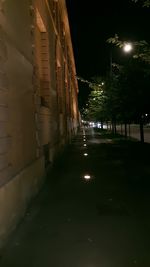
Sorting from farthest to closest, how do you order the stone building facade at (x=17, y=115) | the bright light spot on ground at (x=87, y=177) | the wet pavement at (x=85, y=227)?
1. the bright light spot on ground at (x=87, y=177)
2. the stone building facade at (x=17, y=115)
3. the wet pavement at (x=85, y=227)

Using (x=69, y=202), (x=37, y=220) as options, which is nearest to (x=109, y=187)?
(x=69, y=202)

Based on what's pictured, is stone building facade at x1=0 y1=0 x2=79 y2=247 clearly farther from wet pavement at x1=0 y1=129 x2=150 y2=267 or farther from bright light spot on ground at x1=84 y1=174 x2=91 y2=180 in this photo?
bright light spot on ground at x1=84 y1=174 x2=91 y2=180

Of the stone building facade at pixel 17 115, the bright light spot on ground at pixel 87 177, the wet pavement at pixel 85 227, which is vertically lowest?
the wet pavement at pixel 85 227

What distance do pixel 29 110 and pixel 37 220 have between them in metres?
2.76

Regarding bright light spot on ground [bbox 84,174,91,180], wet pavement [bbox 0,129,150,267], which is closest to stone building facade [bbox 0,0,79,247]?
wet pavement [bbox 0,129,150,267]

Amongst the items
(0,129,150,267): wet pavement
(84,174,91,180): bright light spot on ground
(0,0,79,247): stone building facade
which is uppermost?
(0,0,79,247): stone building facade

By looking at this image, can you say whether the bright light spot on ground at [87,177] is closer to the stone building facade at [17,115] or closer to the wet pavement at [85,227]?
the wet pavement at [85,227]

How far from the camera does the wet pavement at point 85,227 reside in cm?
539

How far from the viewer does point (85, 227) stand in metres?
6.90

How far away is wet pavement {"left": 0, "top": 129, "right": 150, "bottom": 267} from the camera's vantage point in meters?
5.39

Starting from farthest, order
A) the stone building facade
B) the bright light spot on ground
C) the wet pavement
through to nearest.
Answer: the bright light spot on ground
the stone building facade
the wet pavement

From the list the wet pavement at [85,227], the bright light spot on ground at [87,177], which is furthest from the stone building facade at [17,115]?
the bright light spot on ground at [87,177]

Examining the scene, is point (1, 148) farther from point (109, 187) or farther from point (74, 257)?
point (109, 187)

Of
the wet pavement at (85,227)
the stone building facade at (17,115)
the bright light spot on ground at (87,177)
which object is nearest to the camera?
the wet pavement at (85,227)
